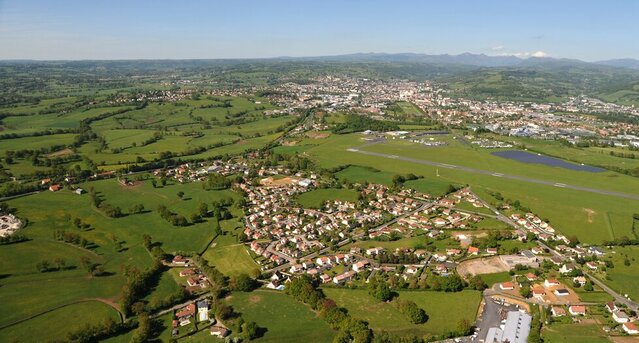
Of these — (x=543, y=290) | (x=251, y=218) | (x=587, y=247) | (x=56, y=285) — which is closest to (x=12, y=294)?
(x=56, y=285)

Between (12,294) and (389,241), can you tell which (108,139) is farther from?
(389,241)

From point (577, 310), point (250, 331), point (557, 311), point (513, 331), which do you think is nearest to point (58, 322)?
point (250, 331)

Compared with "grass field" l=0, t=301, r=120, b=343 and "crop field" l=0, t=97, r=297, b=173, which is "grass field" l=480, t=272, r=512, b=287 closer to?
"grass field" l=0, t=301, r=120, b=343

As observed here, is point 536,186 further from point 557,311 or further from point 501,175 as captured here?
point 557,311

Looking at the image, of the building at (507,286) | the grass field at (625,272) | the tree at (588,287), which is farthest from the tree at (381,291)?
the grass field at (625,272)

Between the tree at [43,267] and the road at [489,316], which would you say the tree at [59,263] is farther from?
the road at [489,316]

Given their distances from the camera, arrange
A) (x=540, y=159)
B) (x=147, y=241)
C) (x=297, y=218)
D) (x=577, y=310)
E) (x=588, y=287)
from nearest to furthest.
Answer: (x=577, y=310) → (x=588, y=287) → (x=147, y=241) → (x=297, y=218) → (x=540, y=159)

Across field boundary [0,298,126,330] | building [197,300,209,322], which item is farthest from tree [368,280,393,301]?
field boundary [0,298,126,330]
